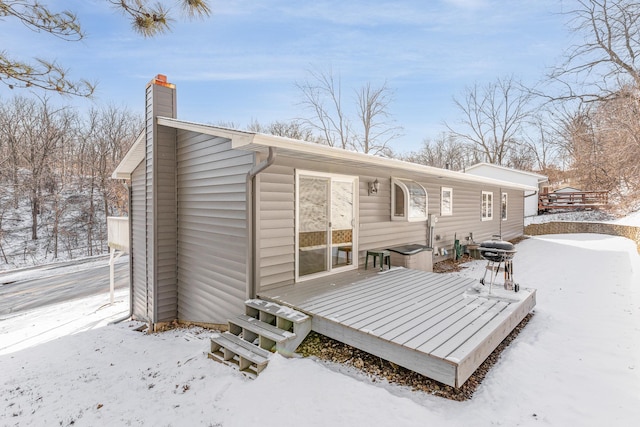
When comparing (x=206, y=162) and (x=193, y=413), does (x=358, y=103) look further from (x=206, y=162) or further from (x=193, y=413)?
(x=193, y=413)

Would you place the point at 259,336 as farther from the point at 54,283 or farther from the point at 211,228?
the point at 54,283

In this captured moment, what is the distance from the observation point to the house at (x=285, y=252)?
3420 millimetres

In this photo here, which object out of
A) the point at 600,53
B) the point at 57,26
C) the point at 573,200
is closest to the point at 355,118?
the point at 600,53

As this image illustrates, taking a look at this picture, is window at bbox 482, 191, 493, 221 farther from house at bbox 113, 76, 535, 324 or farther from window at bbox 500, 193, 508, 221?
house at bbox 113, 76, 535, 324

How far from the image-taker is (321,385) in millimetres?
2867

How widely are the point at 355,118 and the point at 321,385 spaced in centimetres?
1989

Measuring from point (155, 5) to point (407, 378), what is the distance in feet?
13.4

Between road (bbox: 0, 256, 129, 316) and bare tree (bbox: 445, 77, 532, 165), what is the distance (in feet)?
87.6

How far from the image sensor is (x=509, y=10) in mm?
9039

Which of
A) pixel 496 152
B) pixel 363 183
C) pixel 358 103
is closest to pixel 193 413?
pixel 363 183

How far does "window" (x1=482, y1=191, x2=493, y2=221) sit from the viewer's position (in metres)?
10.9

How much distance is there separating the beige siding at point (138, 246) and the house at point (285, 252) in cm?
4

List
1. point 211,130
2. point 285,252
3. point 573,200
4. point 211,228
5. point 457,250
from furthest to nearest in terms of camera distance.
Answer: point 573,200, point 457,250, point 211,228, point 285,252, point 211,130

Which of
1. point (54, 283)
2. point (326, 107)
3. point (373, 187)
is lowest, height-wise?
point (54, 283)
